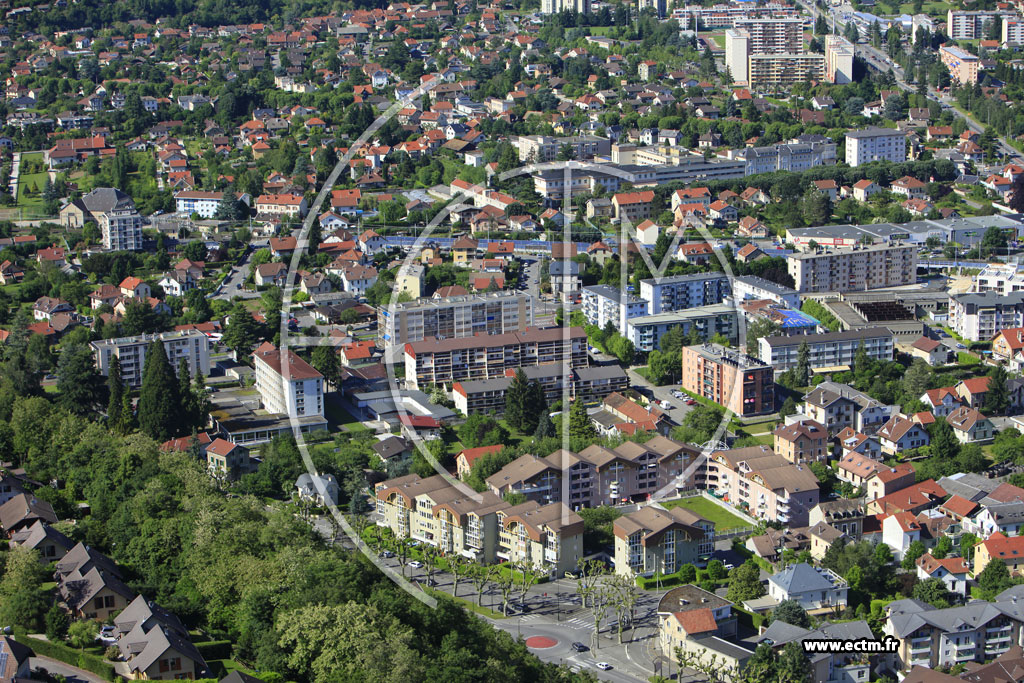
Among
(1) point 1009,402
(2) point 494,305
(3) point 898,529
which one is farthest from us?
(2) point 494,305

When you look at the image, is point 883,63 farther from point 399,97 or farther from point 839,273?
point 839,273

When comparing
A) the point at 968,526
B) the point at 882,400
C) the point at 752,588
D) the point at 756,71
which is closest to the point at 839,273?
the point at 882,400

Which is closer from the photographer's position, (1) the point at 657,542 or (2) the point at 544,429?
(1) the point at 657,542

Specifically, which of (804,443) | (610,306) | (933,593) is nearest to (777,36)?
(610,306)

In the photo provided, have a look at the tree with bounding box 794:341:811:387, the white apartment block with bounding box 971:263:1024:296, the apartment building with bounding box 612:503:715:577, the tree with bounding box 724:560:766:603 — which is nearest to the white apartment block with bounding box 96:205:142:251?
the tree with bounding box 794:341:811:387

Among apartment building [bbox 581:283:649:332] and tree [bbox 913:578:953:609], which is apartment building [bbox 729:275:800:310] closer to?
apartment building [bbox 581:283:649:332]

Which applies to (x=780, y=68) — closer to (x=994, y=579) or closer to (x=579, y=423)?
(x=579, y=423)
